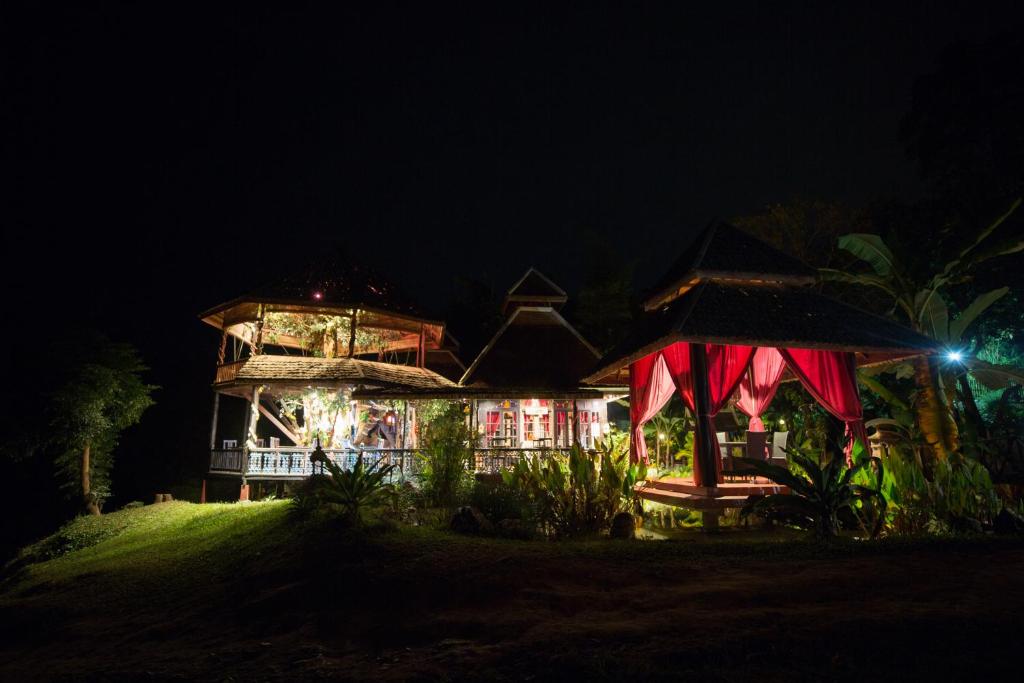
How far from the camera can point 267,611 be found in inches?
226

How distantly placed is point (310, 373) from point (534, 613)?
1265 cm

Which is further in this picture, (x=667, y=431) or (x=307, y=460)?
(x=667, y=431)

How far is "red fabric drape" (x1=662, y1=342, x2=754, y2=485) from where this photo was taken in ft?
32.8

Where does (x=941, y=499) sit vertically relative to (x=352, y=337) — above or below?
below

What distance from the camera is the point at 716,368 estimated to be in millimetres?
10438

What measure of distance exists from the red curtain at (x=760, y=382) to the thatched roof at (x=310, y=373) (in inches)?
338

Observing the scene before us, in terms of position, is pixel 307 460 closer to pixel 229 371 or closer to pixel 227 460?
pixel 227 460

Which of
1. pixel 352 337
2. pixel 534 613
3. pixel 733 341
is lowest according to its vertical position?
pixel 534 613

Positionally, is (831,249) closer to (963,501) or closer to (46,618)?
(963,501)

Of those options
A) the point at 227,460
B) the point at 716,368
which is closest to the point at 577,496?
the point at 716,368

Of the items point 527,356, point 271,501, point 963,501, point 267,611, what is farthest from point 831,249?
point 267,611

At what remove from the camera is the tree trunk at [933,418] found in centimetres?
952

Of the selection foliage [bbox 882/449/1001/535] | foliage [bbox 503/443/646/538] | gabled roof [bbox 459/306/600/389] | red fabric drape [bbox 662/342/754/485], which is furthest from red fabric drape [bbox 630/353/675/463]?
gabled roof [bbox 459/306/600/389]

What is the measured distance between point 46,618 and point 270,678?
5.82 m
